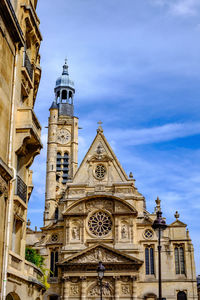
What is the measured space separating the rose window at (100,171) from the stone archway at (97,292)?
387 inches

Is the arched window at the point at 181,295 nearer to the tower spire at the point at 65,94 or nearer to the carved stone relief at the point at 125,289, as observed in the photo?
the carved stone relief at the point at 125,289

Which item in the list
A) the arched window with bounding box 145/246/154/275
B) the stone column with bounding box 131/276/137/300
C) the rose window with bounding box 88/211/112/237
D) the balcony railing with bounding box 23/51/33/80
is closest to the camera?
the balcony railing with bounding box 23/51/33/80

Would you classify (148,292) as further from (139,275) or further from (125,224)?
(125,224)

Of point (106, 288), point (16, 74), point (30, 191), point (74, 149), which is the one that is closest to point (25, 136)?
point (16, 74)

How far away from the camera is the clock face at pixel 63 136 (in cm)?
5794

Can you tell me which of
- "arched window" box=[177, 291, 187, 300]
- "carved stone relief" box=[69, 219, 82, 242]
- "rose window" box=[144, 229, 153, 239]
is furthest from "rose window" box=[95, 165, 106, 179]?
"arched window" box=[177, 291, 187, 300]

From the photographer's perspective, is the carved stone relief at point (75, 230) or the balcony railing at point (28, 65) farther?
the carved stone relief at point (75, 230)

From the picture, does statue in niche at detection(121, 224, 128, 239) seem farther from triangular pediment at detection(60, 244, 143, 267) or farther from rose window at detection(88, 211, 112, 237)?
triangular pediment at detection(60, 244, 143, 267)

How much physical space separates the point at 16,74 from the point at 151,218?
28643 mm

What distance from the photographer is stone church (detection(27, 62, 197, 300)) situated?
38406 millimetres

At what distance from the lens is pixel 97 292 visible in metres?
38.1

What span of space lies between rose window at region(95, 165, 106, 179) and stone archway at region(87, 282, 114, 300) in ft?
32.3

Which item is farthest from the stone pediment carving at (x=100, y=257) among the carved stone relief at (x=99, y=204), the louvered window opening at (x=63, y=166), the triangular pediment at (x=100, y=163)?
the louvered window opening at (x=63, y=166)

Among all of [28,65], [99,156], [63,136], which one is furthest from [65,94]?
[28,65]
